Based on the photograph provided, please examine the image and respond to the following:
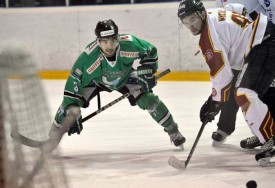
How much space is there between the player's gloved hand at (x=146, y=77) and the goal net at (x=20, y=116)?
2.23 m

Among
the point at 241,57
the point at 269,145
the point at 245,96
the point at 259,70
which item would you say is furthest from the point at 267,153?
the point at 241,57

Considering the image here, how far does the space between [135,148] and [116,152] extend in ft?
0.45

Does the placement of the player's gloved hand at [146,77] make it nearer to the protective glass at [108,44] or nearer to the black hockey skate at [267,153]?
the protective glass at [108,44]

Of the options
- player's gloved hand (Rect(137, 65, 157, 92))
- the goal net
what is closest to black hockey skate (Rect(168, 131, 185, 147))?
player's gloved hand (Rect(137, 65, 157, 92))

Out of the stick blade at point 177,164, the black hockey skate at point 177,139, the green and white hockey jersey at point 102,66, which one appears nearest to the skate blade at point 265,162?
the stick blade at point 177,164

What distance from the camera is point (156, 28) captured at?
7137 millimetres

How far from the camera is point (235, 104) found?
4.00 m

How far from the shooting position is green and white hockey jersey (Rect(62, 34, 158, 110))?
3.75 m

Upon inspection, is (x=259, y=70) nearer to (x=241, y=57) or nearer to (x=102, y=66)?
(x=241, y=57)

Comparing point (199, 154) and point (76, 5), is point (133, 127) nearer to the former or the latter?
point (199, 154)

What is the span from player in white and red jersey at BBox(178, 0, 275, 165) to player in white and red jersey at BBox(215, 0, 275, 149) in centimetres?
24

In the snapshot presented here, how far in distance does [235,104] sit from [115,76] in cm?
72

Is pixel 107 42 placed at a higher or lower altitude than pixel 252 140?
higher

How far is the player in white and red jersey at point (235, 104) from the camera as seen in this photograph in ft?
11.7
